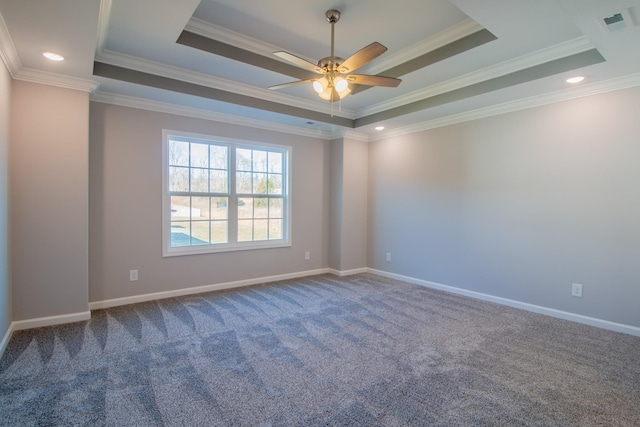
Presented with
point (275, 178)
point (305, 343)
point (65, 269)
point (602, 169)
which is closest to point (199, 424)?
point (305, 343)

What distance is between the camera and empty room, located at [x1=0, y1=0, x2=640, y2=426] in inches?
84.6

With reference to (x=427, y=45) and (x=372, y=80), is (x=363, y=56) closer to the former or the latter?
(x=372, y=80)

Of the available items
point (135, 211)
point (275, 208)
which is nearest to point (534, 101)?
point (275, 208)

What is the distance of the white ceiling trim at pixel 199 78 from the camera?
3166 millimetres

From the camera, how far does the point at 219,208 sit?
15.2ft

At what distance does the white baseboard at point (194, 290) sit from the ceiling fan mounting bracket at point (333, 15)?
358 cm

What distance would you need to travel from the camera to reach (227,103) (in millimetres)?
3924

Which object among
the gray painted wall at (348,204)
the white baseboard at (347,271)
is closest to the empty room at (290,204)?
the gray painted wall at (348,204)

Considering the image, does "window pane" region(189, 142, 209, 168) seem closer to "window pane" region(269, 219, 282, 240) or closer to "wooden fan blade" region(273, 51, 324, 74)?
"window pane" region(269, 219, 282, 240)

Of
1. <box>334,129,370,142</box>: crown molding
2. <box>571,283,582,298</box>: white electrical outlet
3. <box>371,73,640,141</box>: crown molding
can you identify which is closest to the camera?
<box>371,73,640,141</box>: crown molding

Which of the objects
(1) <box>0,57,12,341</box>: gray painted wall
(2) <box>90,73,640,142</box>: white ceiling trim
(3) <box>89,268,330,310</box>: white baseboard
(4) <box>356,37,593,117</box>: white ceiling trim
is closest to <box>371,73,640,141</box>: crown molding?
(2) <box>90,73,640,142</box>: white ceiling trim

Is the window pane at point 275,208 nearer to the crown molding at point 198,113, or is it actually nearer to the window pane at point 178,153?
the crown molding at point 198,113

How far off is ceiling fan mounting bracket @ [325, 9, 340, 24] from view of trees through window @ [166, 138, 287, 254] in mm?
2421

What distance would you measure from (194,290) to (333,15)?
145 inches
